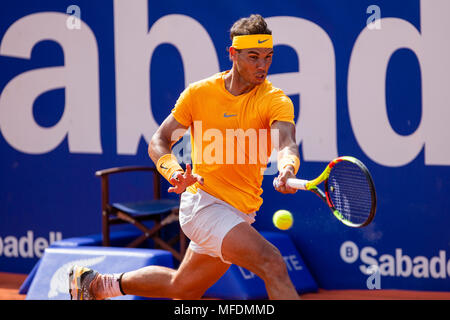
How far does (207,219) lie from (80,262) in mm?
2134

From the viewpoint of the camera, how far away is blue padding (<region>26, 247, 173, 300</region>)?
5602 millimetres

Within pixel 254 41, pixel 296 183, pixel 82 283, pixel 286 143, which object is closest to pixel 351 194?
pixel 286 143

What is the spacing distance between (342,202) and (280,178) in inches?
31.7

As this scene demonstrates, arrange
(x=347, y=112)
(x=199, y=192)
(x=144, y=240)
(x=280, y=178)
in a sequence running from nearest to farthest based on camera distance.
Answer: (x=280, y=178)
(x=199, y=192)
(x=347, y=112)
(x=144, y=240)

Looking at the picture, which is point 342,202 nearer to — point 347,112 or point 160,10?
point 347,112

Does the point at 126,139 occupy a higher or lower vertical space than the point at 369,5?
lower

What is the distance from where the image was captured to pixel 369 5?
19.8 ft

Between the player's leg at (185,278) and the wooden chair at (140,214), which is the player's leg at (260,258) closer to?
the player's leg at (185,278)

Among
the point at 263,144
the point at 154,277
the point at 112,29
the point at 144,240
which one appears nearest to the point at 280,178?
the point at 263,144

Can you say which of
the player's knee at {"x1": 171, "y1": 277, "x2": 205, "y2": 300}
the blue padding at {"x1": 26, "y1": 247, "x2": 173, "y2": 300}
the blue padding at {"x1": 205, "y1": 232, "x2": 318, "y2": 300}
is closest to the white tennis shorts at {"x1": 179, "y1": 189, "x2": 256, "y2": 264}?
the player's knee at {"x1": 171, "y1": 277, "x2": 205, "y2": 300}

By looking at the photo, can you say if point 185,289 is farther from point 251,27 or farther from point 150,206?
point 150,206

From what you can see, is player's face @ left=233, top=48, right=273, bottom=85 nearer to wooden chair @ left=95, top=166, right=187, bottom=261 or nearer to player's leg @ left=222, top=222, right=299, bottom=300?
player's leg @ left=222, top=222, right=299, bottom=300

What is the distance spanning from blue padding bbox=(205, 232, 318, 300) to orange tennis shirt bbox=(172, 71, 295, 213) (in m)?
1.79

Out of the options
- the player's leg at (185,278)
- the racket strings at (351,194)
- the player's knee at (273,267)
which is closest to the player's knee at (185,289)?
the player's leg at (185,278)
